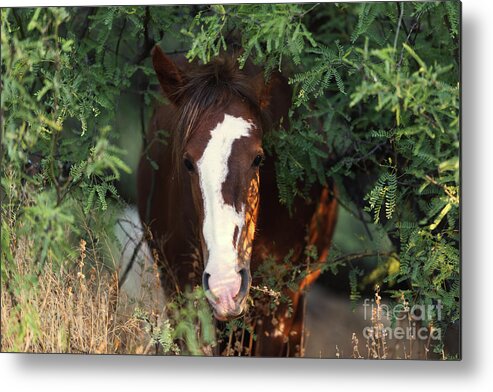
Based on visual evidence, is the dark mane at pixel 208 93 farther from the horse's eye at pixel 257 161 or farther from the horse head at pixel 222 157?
the horse's eye at pixel 257 161

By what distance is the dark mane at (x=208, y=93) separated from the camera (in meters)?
3.36

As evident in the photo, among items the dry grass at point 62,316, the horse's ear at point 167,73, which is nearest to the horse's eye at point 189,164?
the horse's ear at point 167,73

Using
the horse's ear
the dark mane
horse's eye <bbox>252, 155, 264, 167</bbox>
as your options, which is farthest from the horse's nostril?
the horse's ear

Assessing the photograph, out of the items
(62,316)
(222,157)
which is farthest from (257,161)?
(62,316)

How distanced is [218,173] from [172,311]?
770 millimetres

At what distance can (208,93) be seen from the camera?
339 centimetres

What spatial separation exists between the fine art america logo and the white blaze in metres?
0.68

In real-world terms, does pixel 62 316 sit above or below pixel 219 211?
below

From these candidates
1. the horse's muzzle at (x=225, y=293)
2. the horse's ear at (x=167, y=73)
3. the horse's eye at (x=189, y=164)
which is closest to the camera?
the horse's muzzle at (x=225, y=293)

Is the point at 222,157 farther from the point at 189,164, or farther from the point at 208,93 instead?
the point at 208,93

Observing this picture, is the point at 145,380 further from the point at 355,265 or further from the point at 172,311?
the point at 355,265

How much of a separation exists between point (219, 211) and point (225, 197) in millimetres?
53

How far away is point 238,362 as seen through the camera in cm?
342

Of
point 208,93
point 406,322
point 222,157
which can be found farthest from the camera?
point 406,322
